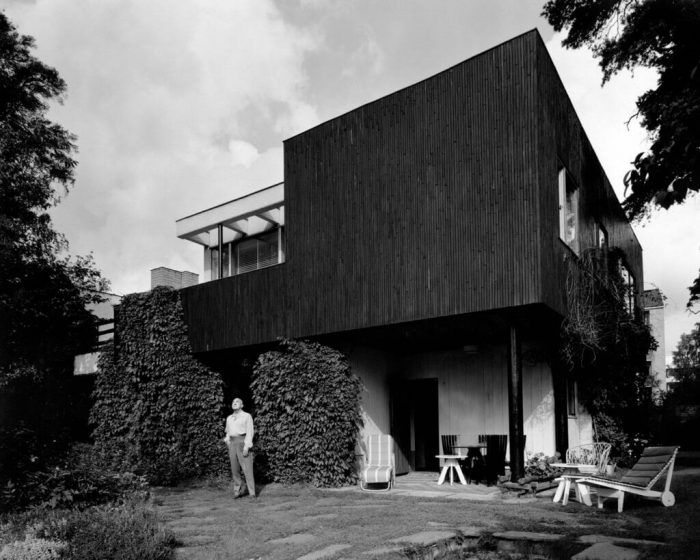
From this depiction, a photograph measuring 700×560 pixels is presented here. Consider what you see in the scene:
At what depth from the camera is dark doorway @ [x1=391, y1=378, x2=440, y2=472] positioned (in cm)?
1442

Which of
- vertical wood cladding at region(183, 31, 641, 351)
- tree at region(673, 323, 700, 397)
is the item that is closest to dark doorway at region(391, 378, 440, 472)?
vertical wood cladding at region(183, 31, 641, 351)

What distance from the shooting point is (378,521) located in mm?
7688

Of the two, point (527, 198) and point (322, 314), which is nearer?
point (527, 198)

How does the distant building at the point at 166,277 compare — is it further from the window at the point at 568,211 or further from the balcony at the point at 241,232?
→ the window at the point at 568,211

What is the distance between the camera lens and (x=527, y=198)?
33.5 ft

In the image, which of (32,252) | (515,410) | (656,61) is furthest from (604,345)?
(32,252)

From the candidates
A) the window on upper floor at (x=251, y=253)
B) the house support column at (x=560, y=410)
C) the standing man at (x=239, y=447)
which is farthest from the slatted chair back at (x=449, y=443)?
the window on upper floor at (x=251, y=253)

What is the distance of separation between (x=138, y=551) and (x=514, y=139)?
760 cm

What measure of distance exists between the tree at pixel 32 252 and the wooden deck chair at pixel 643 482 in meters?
13.4

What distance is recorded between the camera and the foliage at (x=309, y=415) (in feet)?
40.0

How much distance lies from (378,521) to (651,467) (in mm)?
3362

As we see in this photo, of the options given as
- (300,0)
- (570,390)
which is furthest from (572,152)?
(300,0)

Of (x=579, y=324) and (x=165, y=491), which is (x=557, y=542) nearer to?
(x=579, y=324)

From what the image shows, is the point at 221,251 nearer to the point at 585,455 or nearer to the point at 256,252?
the point at 256,252
